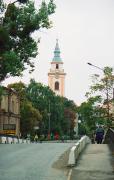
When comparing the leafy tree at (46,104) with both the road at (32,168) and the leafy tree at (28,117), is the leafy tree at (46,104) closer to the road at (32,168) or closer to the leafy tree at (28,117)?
the leafy tree at (28,117)

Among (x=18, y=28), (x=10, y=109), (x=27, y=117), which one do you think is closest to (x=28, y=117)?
(x=27, y=117)

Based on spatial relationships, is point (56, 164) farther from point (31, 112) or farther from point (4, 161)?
point (31, 112)

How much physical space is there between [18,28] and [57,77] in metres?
156

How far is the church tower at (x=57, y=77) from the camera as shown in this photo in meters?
180

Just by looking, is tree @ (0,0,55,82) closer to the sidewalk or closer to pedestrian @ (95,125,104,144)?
the sidewalk

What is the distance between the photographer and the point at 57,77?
181500 millimetres

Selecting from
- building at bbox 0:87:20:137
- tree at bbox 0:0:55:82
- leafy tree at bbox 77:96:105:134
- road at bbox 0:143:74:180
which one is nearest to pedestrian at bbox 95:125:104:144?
leafy tree at bbox 77:96:105:134

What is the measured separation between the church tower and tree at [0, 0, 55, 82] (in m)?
152

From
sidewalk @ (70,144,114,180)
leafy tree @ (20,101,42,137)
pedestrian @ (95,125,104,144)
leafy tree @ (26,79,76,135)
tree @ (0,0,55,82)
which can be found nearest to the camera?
sidewalk @ (70,144,114,180)

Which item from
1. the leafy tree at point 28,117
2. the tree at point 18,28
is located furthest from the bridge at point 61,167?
the leafy tree at point 28,117

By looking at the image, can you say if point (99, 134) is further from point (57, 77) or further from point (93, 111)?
point (57, 77)

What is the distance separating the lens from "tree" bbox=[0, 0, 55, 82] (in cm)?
2466

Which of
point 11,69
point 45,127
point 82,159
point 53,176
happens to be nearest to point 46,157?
point 82,159

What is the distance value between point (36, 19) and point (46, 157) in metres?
8.19
